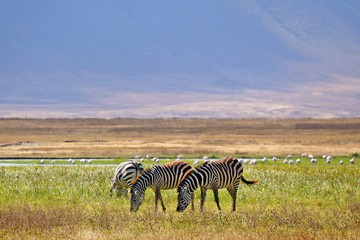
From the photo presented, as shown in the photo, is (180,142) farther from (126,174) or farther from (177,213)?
(177,213)

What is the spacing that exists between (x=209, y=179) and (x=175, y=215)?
1.52m

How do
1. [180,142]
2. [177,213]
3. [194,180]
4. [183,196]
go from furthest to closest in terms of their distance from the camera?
[180,142]
[177,213]
[194,180]
[183,196]

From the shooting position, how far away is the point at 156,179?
53.8 feet

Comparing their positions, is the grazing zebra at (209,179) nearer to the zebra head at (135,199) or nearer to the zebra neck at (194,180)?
the zebra neck at (194,180)

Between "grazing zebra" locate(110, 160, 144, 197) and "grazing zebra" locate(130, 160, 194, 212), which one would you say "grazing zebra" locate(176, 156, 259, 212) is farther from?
"grazing zebra" locate(110, 160, 144, 197)

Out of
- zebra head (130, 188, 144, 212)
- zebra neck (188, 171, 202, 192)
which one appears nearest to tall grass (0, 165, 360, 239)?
zebra head (130, 188, 144, 212)

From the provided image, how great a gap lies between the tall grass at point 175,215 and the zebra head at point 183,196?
30cm

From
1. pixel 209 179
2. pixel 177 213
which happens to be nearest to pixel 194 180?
pixel 209 179

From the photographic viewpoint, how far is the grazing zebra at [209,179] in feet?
49.7

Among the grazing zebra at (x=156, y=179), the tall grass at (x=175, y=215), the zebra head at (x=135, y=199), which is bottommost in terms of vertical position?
the tall grass at (x=175, y=215)

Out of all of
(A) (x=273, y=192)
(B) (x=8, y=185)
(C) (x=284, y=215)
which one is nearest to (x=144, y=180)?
(C) (x=284, y=215)

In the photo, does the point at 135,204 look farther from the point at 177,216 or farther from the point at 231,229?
the point at 231,229

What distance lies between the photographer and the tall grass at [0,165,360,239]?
13828mm

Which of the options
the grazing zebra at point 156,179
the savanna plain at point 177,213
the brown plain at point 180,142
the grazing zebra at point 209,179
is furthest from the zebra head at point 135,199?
the brown plain at point 180,142
